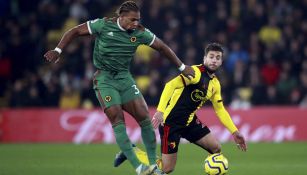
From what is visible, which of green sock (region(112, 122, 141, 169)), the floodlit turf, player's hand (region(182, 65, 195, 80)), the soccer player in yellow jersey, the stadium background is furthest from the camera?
the stadium background

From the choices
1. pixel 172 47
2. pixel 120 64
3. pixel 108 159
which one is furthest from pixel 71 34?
pixel 172 47

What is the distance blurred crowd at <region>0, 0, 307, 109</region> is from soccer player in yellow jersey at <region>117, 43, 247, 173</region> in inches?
386

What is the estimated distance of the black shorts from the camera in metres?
10.7

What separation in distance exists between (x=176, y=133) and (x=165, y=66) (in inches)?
420

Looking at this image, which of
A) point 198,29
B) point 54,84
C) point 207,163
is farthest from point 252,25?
point 207,163

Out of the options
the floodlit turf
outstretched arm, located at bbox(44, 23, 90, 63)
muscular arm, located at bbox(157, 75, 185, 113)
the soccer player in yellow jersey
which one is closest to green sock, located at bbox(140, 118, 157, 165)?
muscular arm, located at bbox(157, 75, 185, 113)

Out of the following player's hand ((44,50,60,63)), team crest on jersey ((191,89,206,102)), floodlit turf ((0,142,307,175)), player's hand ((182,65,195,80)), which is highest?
player's hand ((44,50,60,63))

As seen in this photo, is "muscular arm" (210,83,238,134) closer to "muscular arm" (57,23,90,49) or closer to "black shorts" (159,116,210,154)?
"black shorts" (159,116,210,154)

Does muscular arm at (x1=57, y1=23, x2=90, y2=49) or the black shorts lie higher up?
muscular arm at (x1=57, y1=23, x2=90, y2=49)

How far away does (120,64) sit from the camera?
1012 centimetres

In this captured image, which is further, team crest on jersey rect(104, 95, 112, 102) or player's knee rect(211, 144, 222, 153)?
player's knee rect(211, 144, 222, 153)

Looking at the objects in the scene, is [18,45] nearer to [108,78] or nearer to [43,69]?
[43,69]

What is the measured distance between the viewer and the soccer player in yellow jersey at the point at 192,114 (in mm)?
10586

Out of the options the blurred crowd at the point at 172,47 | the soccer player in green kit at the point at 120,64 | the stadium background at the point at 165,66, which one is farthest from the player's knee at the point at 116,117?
the blurred crowd at the point at 172,47
